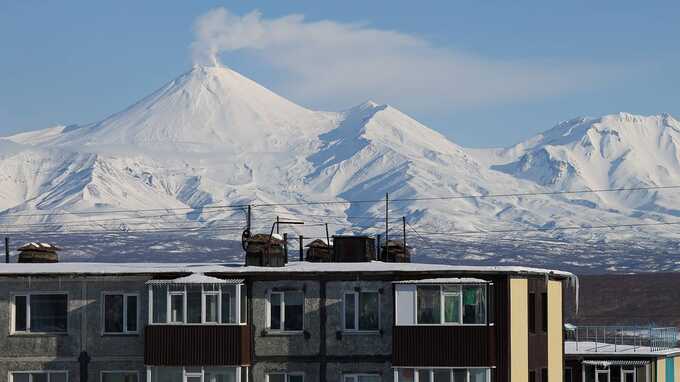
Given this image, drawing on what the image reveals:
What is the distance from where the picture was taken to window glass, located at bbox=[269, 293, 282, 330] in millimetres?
64812

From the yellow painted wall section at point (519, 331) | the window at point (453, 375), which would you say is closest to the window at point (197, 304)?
the window at point (453, 375)

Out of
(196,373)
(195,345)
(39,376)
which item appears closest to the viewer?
(195,345)

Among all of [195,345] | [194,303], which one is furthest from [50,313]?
[195,345]

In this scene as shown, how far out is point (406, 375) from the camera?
2475 inches

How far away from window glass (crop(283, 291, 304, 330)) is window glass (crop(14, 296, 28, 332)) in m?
10.4

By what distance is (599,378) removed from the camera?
8106 cm

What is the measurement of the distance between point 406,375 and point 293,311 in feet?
17.4

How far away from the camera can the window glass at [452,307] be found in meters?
62.4

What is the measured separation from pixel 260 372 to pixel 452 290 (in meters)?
8.37

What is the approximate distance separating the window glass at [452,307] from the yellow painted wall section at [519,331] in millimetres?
2275

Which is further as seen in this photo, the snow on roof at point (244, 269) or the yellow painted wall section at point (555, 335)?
the yellow painted wall section at point (555, 335)

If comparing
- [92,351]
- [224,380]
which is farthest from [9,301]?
[224,380]

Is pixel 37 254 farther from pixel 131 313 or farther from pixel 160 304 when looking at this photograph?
pixel 160 304

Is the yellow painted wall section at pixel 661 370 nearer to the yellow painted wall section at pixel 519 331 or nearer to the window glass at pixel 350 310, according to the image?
the yellow painted wall section at pixel 519 331
